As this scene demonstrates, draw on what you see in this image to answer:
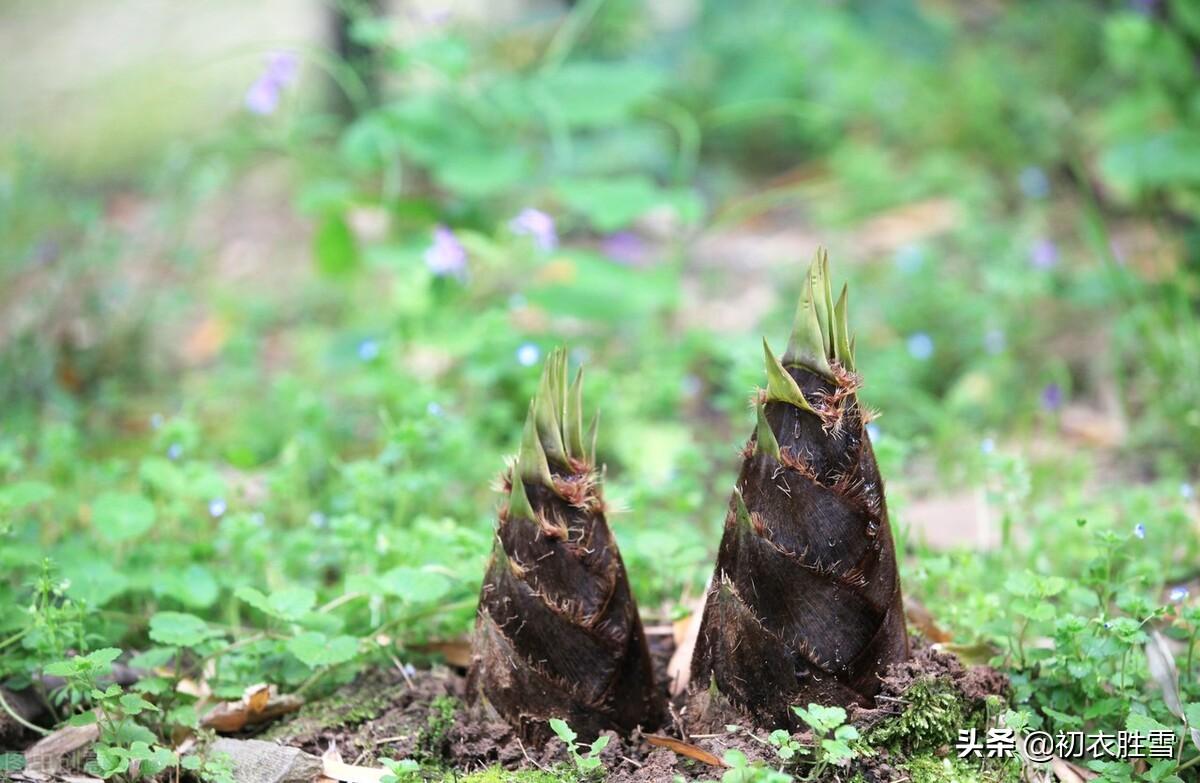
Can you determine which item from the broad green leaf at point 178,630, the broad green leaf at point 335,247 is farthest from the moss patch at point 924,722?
the broad green leaf at point 335,247

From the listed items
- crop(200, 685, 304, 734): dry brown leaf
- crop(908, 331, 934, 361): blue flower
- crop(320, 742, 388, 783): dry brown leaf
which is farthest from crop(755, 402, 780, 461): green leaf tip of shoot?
crop(908, 331, 934, 361): blue flower

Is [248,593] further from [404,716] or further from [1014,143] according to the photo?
[1014,143]

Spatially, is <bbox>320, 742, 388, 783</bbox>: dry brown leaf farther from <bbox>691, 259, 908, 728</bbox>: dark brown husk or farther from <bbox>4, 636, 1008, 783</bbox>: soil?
<bbox>691, 259, 908, 728</bbox>: dark brown husk

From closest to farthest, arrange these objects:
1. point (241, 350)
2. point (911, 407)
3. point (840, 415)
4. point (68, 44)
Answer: point (840, 415) < point (911, 407) < point (241, 350) < point (68, 44)

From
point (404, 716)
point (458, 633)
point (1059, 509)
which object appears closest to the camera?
point (404, 716)

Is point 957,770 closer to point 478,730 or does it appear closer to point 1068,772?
point 1068,772

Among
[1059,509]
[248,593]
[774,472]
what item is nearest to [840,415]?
[774,472]

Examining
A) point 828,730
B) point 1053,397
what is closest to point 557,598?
point 828,730
